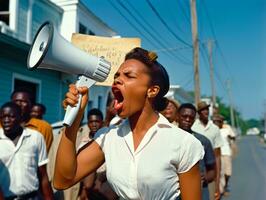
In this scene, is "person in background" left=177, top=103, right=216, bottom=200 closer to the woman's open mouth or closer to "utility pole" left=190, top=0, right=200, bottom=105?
the woman's open mouth

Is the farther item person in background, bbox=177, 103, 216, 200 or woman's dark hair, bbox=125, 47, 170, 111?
person in background, bbox=177, 103, 216, 200

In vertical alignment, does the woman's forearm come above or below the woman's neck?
below

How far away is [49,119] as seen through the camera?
39.7ft

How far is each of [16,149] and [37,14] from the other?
30.5 feet

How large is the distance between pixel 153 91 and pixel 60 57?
0.39m

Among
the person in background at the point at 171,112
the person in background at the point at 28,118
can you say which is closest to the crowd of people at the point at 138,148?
the person in background at the point at 28,118

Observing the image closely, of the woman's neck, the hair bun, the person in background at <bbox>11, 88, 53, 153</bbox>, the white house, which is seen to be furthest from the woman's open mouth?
the white house

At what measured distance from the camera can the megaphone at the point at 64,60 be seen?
1.62 m

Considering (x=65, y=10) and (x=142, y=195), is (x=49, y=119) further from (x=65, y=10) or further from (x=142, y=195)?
(x=142, y=195)

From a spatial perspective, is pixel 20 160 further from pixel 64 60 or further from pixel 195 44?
pixel 195 44

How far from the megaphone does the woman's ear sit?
0.21 meters

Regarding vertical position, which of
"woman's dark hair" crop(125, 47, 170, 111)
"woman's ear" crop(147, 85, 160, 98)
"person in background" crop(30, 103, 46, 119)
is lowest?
"person in background" crop(30, 103, 46, 119)

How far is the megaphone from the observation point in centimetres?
162

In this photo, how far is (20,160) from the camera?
3.14 meters
